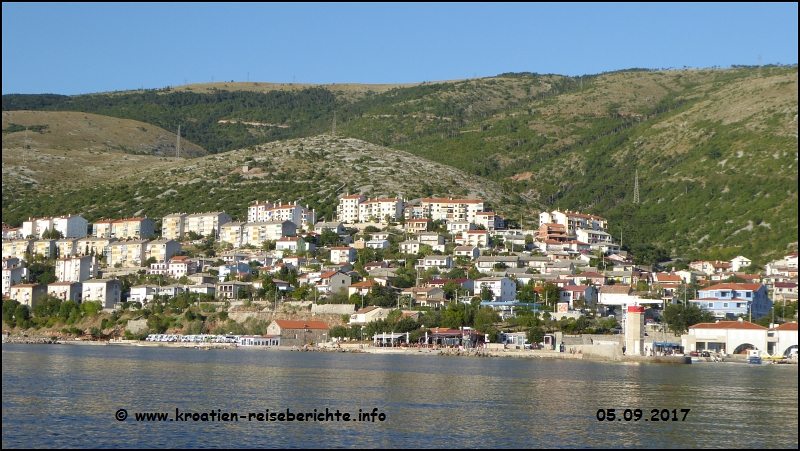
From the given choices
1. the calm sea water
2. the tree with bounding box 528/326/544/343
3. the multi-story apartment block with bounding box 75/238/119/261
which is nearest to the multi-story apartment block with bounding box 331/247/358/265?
the multi-story apartment block with bounding box 75/238/119/261

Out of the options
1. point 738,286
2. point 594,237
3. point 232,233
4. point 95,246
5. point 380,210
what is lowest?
point 738,286

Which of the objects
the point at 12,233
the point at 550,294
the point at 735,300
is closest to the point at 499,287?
the point at 550,294

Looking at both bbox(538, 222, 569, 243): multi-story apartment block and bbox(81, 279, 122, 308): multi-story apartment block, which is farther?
bbox(538, 222, 569, 243): multi-story apartment block

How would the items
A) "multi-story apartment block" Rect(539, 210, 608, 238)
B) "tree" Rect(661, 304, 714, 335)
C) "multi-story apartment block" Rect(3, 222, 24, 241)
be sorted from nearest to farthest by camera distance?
"tree" Rect(661, 304, 714, 335) → "multi-story apartment block" Rect(539, 210, 608, 238) → "multi-story apartment block" Rect(3, 222, 24, 241)

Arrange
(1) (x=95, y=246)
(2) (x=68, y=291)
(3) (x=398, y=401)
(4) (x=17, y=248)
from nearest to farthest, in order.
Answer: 1. (3) (x=398, y=401)
2. (2) (x=68, y=291)
3. (1) (x=95, y=246)
4. (4) (x=17, y=248)

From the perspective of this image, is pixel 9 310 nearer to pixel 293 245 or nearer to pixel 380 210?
pixel 293 245

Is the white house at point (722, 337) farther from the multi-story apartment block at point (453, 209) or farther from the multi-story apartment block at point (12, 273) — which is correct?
the multi-story apartment block at point (12, 273)

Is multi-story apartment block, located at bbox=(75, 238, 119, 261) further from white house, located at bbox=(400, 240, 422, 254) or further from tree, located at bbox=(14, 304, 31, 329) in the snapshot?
white house, located at bbox=(400, 240, 422, 254)

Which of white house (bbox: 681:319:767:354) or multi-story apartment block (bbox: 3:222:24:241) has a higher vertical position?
multi-story apartment block (bbox: 3:222:24:241)
